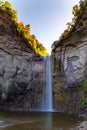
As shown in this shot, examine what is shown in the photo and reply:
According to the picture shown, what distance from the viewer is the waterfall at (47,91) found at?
52794mm

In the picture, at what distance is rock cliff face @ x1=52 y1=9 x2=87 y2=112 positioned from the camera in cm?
4972

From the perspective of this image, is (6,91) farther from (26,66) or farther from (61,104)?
(61,104)

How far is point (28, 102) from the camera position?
54375 millimetres

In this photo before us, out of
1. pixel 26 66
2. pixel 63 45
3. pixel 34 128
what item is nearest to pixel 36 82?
pixel 26 66

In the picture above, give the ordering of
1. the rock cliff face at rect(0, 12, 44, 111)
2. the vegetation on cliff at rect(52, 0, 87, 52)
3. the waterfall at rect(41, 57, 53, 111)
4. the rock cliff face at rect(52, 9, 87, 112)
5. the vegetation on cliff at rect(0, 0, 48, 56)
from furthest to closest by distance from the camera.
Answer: the vegetation on cliff at rect(0, 0, 48, 56) < the vegetation on cliff at rect(52, 0, 87, 52) < the rock cliff face at rect(0, 12, 44, 111) < the waterfall at rect(41, 57, 53, 111) < the rock cliff face at rect(52, 9, 87, 112)

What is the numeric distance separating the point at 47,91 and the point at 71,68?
21.8 ft

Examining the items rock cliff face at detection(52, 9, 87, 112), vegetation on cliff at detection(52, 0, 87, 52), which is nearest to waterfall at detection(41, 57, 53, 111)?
rock cliff face at detection(52, 9, 87, 112)

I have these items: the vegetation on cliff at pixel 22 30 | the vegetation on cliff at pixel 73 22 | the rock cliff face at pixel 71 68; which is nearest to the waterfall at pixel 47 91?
the rock cliff face at pixel 71 68

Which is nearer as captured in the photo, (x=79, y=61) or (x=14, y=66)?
(x=79, y=61)

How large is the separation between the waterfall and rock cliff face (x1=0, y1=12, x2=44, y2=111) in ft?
2.73

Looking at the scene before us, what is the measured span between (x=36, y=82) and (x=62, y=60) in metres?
6.67

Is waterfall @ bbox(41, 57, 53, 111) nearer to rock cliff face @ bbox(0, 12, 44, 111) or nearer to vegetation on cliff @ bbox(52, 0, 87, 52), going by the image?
rock cliff face @ bbox(0, 12, 44, 111)

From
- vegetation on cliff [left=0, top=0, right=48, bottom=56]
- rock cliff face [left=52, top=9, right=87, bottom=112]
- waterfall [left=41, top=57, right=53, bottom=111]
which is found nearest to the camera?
rock cliff face [left=52, top=9, right=87, bottom=112]

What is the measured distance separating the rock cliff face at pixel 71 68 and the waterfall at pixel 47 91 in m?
1.06
